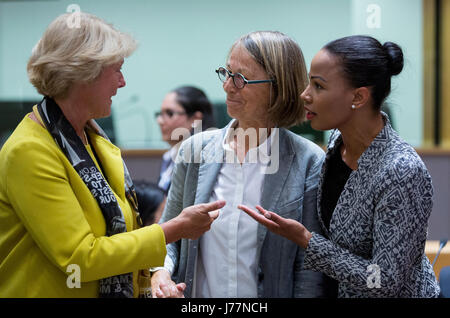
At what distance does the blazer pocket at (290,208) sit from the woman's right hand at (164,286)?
355mm

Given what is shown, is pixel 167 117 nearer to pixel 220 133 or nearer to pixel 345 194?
pixel 220 133

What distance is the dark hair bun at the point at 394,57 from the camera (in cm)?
151

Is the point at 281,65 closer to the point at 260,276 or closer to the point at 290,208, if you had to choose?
the point at 290,208

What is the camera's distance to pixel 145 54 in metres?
5.21

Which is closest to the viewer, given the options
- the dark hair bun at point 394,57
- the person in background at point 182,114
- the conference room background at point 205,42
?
the dark hair bun at point 394,57

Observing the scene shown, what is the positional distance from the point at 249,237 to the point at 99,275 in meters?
0.52

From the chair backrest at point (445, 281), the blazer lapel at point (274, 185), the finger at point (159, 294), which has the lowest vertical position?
the chair backrest at point (445, 281)

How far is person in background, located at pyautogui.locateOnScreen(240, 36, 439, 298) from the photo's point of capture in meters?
1.42

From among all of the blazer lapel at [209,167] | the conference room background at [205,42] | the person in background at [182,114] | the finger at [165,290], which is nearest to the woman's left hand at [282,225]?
the blazer lapel at [209,167]

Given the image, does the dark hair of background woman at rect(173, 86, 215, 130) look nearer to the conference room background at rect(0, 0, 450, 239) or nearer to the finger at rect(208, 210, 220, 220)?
the conference room background at rect(0, 0, 450, 239)

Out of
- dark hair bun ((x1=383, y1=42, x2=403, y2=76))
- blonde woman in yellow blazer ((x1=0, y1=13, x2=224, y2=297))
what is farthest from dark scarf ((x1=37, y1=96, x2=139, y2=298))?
dark hair bun ((x1=383, y1=42, x2=403, y2=76))

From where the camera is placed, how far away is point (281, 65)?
1.67 metres

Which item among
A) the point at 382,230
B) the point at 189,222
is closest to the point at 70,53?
the point at 189,222

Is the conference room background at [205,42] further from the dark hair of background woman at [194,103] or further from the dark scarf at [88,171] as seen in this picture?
the dark scarf at [88,171]
